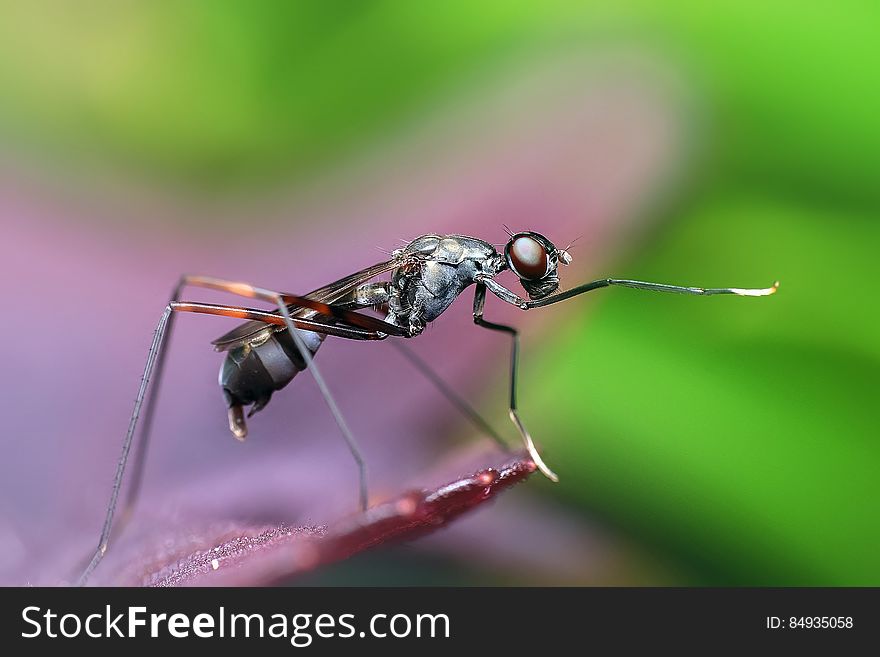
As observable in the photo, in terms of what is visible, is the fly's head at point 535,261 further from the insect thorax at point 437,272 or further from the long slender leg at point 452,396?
the long slender leg at point 452,396

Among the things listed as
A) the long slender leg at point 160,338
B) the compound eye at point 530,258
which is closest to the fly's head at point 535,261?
the compound eye at point 530,258

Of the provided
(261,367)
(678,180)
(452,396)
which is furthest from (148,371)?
(678,180)

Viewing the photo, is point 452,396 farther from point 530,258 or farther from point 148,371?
point 148,371

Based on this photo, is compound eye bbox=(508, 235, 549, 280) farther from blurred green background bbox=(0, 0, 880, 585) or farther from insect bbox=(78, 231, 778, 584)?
blurred green background bbox=(0, 0, 880, 585)

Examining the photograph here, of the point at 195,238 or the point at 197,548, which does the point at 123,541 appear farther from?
the point at 195,238

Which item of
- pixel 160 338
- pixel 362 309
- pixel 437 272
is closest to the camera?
pixel 160 338

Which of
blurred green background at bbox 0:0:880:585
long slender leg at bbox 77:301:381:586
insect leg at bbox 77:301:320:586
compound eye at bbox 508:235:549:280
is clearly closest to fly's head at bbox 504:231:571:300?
compound eye at bbox 508:235:549:280
